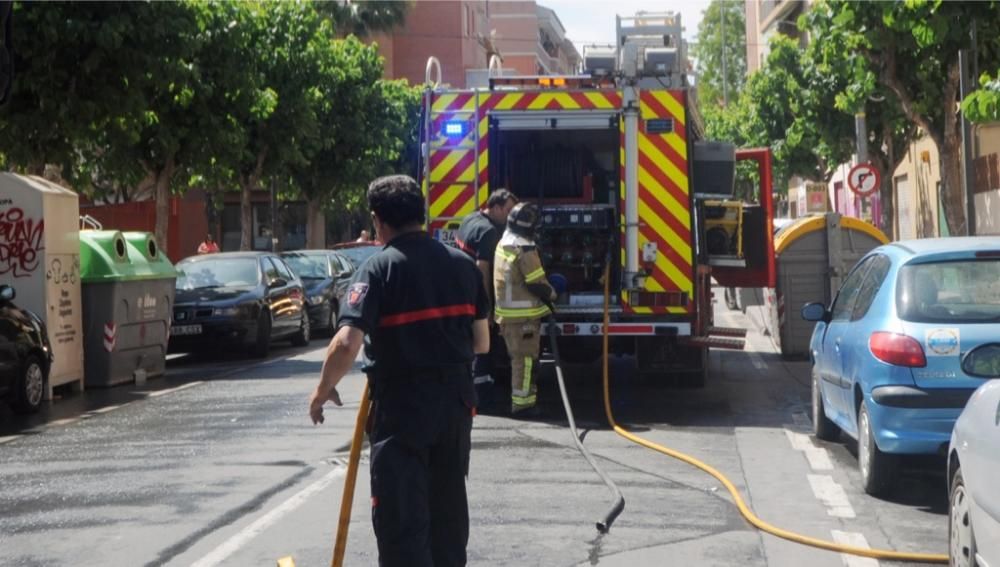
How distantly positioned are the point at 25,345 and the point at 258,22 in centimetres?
1965

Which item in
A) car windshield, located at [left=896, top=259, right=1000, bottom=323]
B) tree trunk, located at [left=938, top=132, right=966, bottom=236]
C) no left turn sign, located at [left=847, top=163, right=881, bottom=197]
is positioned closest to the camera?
car windshield, located at [left=896, top=259, right=1000, bottom=323]

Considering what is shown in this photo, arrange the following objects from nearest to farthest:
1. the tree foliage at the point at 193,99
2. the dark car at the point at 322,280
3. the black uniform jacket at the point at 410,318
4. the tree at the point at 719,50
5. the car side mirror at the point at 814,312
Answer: the black uniform jacket at the point at 410,318 < the car side mirror at the point at 814,312 < the tree foliage at the point at 193,99 < the dark car at the point at 322,280 < the tree at the point at 719,50

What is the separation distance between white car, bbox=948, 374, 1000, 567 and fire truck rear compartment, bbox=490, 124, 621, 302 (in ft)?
24.3

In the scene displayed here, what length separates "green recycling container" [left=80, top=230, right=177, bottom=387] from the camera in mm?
17406

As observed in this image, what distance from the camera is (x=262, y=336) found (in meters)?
21.5

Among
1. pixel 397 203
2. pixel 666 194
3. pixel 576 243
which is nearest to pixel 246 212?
pixel 576 243

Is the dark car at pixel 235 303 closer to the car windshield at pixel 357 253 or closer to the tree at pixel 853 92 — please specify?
the car windshield at pixel 357 253

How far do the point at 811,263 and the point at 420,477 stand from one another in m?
14.1

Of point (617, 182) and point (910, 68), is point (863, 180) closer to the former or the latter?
point (910, 68)

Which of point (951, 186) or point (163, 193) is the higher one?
point (163, 193)

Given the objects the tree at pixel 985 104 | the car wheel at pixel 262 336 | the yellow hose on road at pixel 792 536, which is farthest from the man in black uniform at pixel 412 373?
the car wheel at pixel 262 336

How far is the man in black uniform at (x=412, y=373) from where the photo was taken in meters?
5.71

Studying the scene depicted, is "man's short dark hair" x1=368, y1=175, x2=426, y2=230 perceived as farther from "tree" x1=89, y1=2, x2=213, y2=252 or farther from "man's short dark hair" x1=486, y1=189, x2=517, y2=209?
"tree" x1=89, y1=2, x2=213, y2=252

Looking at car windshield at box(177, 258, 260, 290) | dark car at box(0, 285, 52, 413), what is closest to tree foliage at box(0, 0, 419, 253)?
car windshield at box(177, 258, 260, 290)
